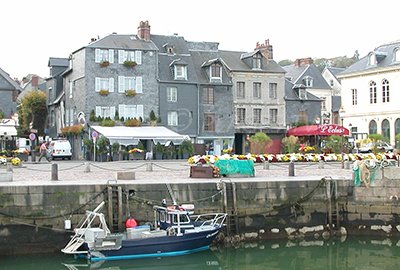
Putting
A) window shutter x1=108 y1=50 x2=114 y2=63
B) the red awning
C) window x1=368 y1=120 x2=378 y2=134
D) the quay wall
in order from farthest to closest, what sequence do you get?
window x1=368 y1=120 x2=378 y2=134 < the red awning < window shutter x1=108 y1=50 x2=114 y2=63 < the quay wall

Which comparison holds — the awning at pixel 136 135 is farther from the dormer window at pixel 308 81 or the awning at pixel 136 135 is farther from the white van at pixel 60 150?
the dormer window at pixel 308 81

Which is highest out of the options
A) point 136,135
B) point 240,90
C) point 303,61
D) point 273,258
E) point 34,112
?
point 303,61

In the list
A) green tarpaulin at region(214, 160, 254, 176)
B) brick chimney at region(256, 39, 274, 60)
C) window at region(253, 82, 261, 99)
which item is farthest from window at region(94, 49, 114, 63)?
green tarpaulin at region(214, 160, 254, 176)

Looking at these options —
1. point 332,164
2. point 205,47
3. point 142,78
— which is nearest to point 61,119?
point 142,78

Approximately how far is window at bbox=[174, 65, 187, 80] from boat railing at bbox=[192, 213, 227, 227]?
28.7 meters

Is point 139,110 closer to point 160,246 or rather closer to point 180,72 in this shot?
point 180,72

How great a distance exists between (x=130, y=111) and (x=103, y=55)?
15.1ft

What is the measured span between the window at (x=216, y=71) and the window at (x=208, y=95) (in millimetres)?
965

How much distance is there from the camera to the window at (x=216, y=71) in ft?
164

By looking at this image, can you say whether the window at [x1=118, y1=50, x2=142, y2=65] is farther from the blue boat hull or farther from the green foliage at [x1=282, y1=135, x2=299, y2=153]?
the blue boat hull

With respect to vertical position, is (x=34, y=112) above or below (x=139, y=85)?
below

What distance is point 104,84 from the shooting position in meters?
46.3

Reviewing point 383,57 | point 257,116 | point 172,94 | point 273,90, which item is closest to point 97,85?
point 172,94

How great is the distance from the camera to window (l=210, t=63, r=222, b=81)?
49.9 m
